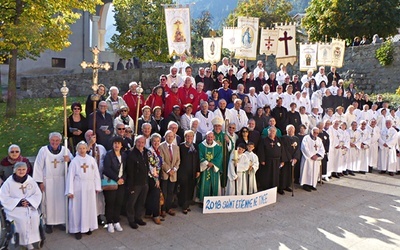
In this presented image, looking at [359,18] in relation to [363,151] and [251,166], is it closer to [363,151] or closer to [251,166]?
[363,151]

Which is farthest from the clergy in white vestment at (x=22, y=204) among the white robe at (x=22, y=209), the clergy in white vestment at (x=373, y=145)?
the clergy in white vestment at (x=373, y=145)

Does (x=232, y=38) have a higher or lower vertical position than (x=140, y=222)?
higher

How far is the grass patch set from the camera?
1029 cm

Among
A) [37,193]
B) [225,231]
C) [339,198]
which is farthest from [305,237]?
[37,193]

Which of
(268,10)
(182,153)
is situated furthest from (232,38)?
(268,10)

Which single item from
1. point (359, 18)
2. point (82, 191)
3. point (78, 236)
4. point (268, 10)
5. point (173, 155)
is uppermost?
point (268, 10)

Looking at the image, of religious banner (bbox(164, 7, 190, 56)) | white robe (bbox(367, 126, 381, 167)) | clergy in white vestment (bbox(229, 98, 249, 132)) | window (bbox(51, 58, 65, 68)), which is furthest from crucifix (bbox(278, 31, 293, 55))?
window (bbox(51, 58, 65, 68))

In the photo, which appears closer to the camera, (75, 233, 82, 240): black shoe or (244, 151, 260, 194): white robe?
(75, 233, 82, 240): black shoe

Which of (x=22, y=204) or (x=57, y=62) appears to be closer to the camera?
(x=22, y=204)

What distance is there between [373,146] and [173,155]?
8145mm

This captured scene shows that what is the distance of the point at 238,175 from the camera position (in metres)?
8.33

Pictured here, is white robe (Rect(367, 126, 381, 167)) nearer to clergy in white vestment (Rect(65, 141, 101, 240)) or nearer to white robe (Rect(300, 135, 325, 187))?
white robe (Rect(300, 135, 325, 187))

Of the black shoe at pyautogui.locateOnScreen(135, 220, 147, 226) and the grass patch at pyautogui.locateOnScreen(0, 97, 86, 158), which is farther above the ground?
the grass patch at pyautogui.locateOnScreen(0, 97, 86, 158)

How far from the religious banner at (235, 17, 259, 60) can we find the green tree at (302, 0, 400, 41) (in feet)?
46.0
